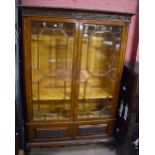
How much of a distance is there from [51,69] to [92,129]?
0.82 m

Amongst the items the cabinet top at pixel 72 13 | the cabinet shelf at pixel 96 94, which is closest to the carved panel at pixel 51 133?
the cabinet shelf at pixel 96 94

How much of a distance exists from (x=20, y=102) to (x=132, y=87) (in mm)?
1101

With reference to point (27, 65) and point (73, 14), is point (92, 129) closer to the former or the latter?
point (27, 65)

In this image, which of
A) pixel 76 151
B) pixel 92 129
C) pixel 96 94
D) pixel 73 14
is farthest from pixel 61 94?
pixel 73 14

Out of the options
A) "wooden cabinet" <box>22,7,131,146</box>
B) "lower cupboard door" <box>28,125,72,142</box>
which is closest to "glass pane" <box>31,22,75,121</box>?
"wooden cabinet" <box>22,7,131,146</box>

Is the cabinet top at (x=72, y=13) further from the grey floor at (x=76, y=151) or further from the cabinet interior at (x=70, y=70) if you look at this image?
the grey floor at (x=76, y=151)

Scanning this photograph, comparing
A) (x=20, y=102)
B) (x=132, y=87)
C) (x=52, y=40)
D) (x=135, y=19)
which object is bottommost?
(x=20, y=102)

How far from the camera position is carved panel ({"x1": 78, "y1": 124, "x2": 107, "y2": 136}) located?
196cm

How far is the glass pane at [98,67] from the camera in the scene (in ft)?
5.63

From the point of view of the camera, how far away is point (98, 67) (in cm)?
189
